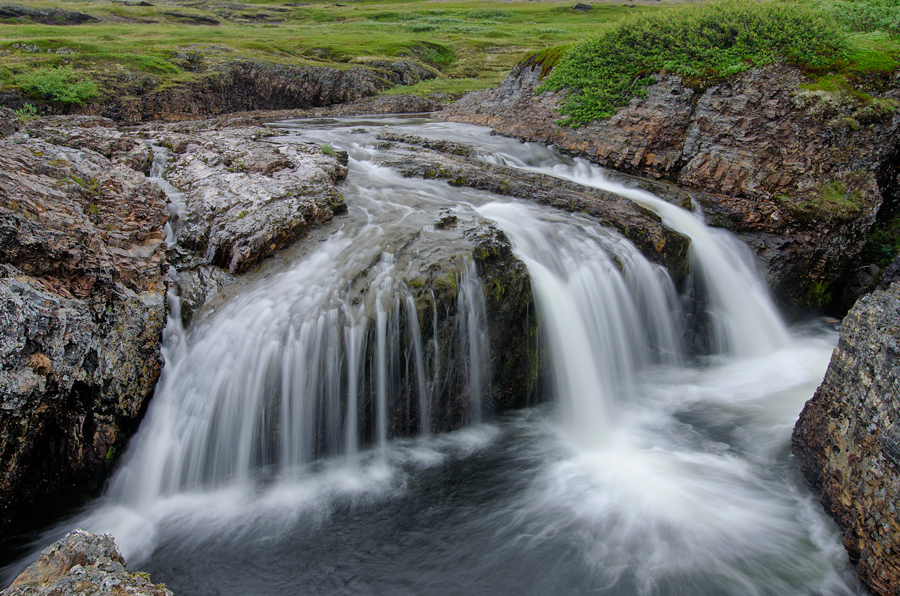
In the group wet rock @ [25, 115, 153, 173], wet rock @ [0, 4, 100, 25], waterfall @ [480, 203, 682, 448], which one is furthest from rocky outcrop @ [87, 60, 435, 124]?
wet rock @ [0, 4, 100, 25]

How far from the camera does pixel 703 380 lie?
33.4 ft

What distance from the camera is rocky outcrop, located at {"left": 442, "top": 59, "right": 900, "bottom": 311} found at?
12359mm

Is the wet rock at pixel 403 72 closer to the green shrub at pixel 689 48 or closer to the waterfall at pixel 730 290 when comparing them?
the green shrub at pixel 689 48

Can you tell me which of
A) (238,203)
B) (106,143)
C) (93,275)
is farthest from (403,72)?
(93,275)

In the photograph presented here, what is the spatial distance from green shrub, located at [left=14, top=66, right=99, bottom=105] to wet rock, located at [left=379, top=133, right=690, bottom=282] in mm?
14033

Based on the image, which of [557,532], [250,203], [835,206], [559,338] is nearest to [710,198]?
[835,206]

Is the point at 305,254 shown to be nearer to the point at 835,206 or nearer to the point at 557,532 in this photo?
the point at 557,532

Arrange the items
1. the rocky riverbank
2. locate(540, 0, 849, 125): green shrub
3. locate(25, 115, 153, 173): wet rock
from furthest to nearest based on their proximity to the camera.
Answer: locate(540, 0, 849, 125): green shrub → locate(25, 115, 153, 173): wet rock → the rocky riverbank

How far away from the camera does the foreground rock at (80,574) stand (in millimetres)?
3688

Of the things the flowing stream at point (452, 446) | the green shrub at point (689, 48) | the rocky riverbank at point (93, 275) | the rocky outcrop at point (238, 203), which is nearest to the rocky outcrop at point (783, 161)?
the green shrub at point (689, 48)

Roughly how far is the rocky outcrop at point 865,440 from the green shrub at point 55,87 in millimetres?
24968

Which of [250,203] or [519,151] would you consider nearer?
[250,203]

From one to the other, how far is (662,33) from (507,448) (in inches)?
592

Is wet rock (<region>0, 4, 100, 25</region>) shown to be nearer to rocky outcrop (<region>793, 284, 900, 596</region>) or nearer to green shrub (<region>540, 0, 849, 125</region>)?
green shrub (<region>540, 0, 849, 125</region>)
